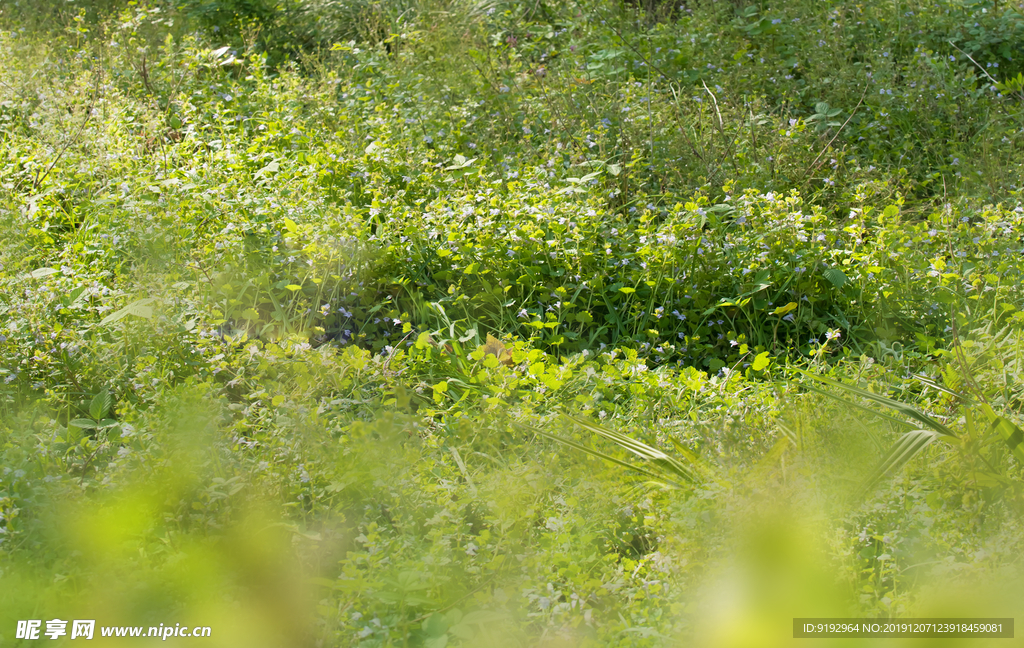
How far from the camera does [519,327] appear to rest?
3.59 m

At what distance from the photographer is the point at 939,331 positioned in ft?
11.2

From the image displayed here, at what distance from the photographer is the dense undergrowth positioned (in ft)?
6.87

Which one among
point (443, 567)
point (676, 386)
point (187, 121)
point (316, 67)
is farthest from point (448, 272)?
point (316, 67)

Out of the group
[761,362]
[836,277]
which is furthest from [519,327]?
[836,277]

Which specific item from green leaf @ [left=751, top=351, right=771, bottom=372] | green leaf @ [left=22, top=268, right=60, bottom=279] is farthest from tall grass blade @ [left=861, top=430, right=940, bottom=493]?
green leaf @ [left=22, top=268, right=60, bottom=279]

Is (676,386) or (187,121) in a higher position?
(187,121)

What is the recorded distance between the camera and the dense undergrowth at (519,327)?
6.87 ft

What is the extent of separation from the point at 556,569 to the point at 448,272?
5.74 feet

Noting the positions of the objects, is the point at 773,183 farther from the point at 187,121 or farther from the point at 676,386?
the point at 187,121

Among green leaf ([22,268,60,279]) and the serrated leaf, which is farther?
green leaf ([22,268,60,279])

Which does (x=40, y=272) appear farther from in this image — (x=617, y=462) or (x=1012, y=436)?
(x=1012, y=436)

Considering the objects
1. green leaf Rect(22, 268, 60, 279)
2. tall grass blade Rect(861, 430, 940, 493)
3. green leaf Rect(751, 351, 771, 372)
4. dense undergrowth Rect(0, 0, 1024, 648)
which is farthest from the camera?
green leaf Rect(22, 268, 60, 279)

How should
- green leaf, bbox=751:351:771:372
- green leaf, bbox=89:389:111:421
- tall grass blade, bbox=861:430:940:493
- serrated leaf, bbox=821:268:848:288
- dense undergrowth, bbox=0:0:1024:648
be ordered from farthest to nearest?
serrated leaf, bbox=821:268:848:288 < green leaf, bbox=751:351:771:372 < green leaf, bbox=89:389:111:421 < tall grass blade, bbox=861:430:940:493 < dense undergrowth, bbox=0:0:1024:648

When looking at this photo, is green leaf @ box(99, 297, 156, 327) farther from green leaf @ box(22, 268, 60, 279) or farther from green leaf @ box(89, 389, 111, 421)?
green leaf @ box(22, 268, 60, 279)
